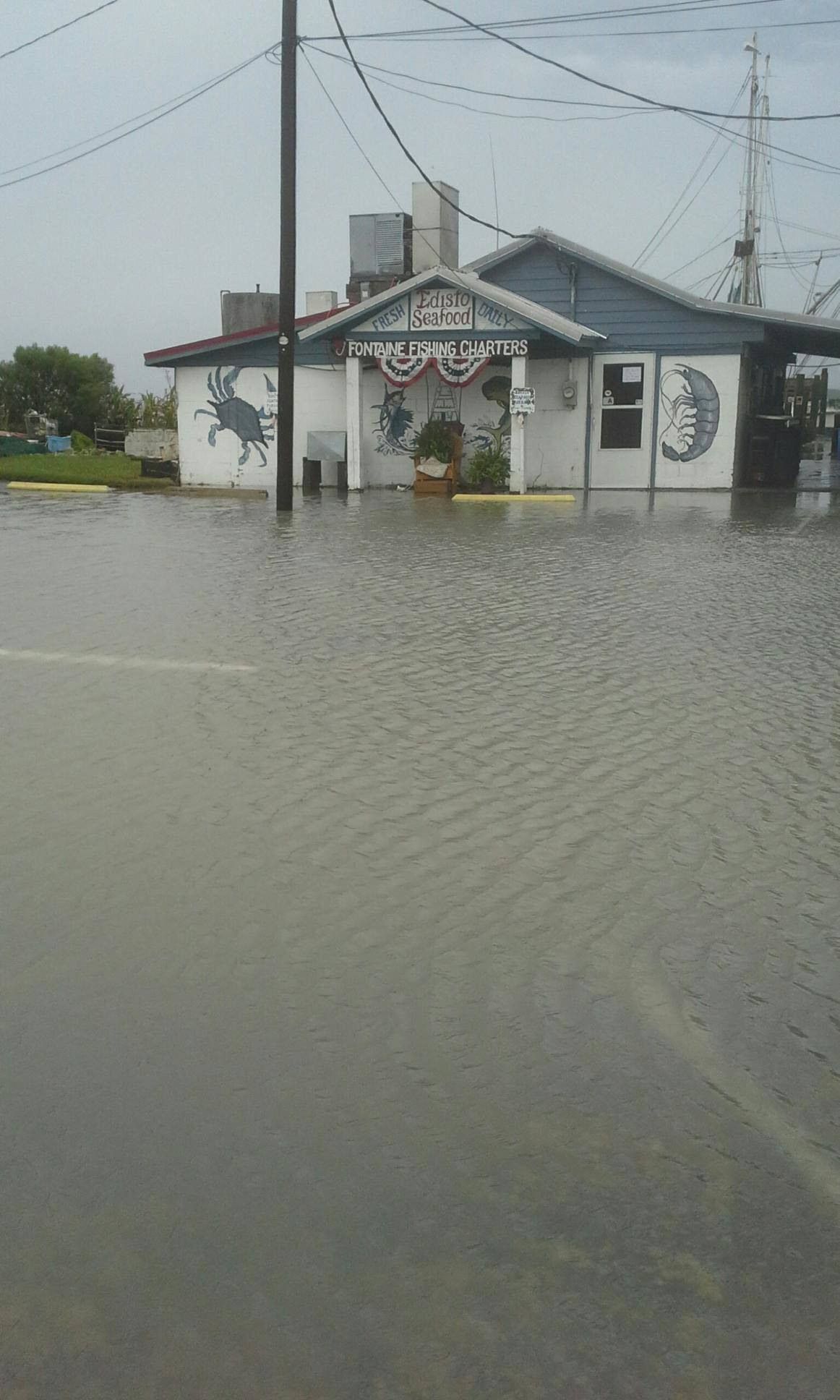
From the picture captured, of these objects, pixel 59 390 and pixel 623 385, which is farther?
pixel 59 390

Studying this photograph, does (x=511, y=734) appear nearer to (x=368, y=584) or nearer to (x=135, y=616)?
(x=135, y=616)

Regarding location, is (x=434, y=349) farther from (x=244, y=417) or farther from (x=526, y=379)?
(x=244, y=417)

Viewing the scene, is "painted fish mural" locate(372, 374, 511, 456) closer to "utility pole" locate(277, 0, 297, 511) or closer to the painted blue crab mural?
the painted blue crab mural

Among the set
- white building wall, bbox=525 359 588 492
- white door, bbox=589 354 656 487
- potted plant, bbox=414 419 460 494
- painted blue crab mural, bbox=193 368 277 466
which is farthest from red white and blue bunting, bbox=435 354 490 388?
painted blue crab mural, bbox=193 368 277 466

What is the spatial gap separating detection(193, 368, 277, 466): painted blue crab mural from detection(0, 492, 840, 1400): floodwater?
21.1m

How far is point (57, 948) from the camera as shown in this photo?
404cm

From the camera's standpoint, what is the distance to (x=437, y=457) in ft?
88.8

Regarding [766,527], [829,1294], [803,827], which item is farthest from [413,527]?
[829,1294]

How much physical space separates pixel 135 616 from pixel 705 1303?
26.4 feet

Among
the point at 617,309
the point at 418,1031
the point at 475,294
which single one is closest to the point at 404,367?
the point at 475,294

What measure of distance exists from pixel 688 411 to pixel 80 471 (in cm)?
1436

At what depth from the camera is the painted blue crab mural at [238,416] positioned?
28578 millimetres

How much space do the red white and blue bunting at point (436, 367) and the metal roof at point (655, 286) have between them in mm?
1404

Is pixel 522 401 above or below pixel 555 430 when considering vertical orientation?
above
